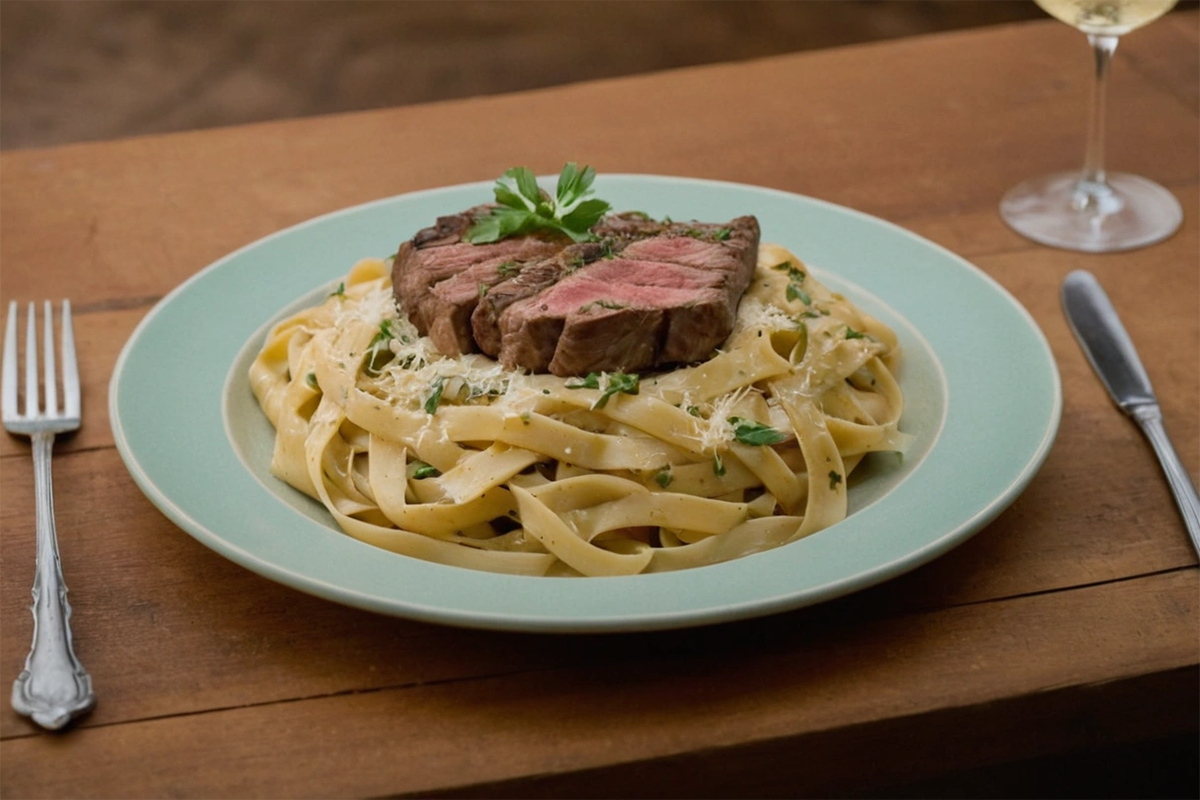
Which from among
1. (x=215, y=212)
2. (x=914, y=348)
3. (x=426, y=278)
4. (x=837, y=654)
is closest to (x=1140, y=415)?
(x=914, y=348)

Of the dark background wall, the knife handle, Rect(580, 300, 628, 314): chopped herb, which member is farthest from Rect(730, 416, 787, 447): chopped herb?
the dark background wall

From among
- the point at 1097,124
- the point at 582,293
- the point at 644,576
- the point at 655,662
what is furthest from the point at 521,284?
the point at 1097,124

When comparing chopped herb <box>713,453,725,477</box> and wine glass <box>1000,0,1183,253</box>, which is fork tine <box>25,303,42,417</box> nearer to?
chopped herb <box>713,453,725,477</box>

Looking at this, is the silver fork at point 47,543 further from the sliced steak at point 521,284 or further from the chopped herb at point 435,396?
the sliced steak at point 521,284

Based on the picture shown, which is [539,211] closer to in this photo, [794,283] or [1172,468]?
[794,283]

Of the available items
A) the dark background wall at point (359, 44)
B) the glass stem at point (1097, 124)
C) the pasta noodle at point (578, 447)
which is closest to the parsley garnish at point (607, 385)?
the pasta noodle at point (578, 447)

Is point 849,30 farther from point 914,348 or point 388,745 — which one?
point 388,745
